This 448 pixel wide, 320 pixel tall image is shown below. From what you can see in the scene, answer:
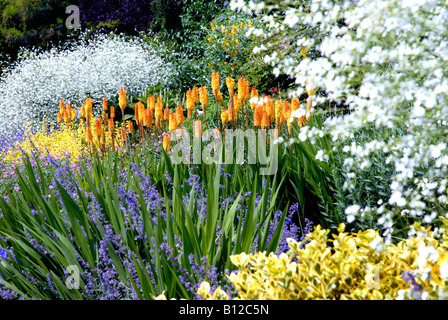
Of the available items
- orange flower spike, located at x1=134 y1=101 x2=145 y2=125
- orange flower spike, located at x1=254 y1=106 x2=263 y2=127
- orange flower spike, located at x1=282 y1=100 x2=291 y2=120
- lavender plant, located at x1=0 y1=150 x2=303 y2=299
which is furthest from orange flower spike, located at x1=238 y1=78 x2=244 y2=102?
lavender plant, located at x1=0 y1=150 x2=303 y2=299

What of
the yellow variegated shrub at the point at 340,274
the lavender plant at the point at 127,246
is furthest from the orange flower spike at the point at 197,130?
the yellow variegated shrub at the point at 340,274

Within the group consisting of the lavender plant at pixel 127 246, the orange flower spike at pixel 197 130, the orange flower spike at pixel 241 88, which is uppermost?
the orange flower spike at pixel 241 88

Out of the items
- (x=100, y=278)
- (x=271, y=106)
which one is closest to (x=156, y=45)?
(x=271, y=106)

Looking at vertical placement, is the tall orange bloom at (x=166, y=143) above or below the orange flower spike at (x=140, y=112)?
below

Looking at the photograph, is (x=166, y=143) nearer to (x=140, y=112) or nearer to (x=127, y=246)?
(x=140, y=112)

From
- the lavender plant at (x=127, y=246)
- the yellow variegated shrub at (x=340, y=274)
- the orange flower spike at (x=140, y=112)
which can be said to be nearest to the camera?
the yellow variegated shrub at (x=340, y=274)

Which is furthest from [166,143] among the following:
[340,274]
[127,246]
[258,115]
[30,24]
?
[30,24]

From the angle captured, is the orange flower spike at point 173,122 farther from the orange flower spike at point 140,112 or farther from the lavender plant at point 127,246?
the lavender plant at point 127,246

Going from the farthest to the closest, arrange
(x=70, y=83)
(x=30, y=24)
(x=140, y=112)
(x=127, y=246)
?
1. (x=30, y=24)
2. (x=70, y=83)
3. (x=140, y=112)
4. (x=127, y=246)

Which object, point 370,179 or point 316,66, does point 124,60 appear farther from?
point 316,66

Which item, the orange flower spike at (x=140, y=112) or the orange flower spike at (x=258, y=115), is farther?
the orange flower spike at (x=140, y=112)

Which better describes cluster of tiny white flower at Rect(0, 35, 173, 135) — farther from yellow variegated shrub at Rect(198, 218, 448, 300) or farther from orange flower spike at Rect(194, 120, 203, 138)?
yellow variegated shrub at Rect(198, 218, 448, 300)
